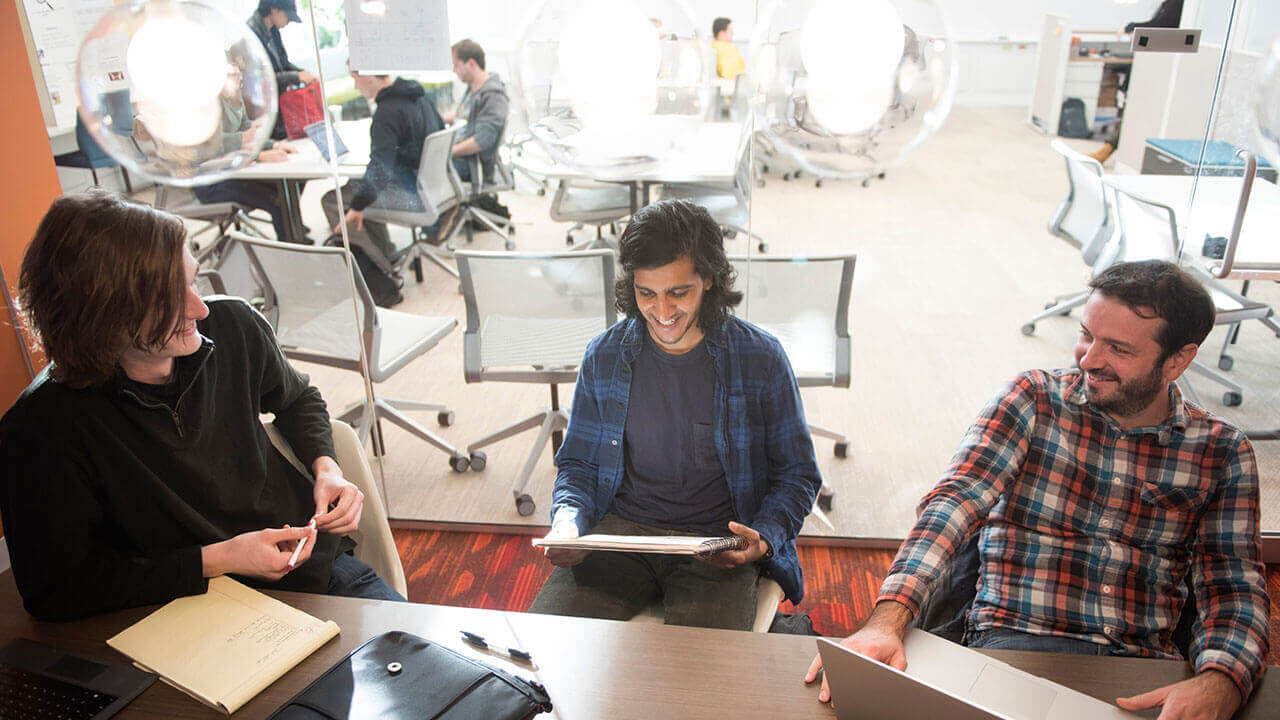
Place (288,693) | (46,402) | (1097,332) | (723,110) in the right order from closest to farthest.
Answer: (288,693) → (46,402) → (1097,332) → (723,110)

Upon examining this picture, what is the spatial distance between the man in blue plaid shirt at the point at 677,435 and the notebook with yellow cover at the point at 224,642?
51 centimetres

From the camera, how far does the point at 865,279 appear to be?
2.84 meters

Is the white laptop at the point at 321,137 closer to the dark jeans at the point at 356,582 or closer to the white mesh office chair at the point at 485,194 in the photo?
the white mesh office chair at the point at 485,194

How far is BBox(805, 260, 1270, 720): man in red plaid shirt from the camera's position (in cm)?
149

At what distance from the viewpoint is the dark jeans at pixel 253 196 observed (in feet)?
9.12

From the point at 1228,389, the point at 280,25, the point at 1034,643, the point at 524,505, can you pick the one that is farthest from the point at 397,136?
the point at 1228,389

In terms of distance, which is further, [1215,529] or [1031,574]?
[1031,574]

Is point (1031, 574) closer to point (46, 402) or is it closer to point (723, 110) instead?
point (723, 110)

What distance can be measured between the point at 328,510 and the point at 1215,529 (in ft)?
5.36

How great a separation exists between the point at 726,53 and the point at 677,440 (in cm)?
78

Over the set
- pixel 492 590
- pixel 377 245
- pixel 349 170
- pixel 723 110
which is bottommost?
pixel 492 590

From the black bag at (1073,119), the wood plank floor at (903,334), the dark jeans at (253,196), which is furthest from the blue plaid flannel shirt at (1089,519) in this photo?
the dark jeans at (253,196)

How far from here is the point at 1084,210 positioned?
267 cm

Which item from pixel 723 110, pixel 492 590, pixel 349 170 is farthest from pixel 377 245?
pixel 723 110
